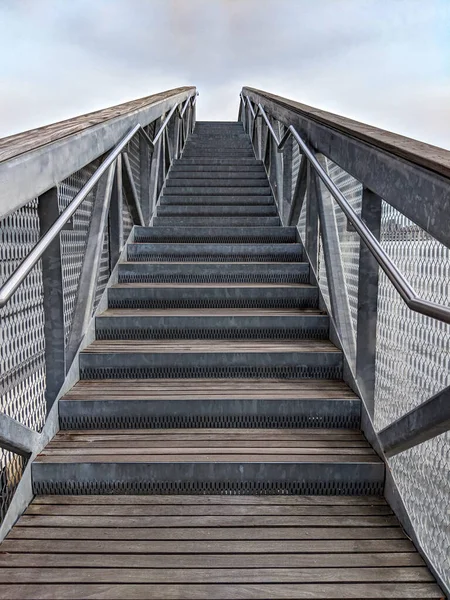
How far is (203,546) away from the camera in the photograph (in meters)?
1.42

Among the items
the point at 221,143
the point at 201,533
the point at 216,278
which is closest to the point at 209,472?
the point at 201,533

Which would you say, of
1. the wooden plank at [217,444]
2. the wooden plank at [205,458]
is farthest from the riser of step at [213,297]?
the wooden plank at [205,458]

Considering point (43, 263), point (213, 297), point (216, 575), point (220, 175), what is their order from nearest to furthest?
point (216, 575) < point (43, 263) < point (213, 297) < point (220, 175)

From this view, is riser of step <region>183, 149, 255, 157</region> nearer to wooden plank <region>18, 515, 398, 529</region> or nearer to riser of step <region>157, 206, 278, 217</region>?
riser of step <region>157, 206, 278, 217</region>

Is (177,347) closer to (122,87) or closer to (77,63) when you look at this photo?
(77,63)

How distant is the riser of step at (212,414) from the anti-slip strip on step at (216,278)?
110 cm

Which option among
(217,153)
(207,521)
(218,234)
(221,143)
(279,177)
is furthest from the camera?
(221,143)

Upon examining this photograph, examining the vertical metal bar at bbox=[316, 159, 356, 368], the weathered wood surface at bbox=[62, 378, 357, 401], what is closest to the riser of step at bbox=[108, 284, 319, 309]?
the vertical metal bar at bbox=[316, 159, 356, 368]

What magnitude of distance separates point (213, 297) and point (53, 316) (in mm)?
1022

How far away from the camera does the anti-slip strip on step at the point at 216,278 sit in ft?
9.56

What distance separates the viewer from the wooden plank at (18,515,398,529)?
4.97 ft

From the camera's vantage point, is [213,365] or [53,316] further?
[213,365]

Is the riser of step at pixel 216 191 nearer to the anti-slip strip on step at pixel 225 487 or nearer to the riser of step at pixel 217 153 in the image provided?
the riser of step at pixel 217 153

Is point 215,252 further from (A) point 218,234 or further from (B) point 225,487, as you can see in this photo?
(B) point 225,487
